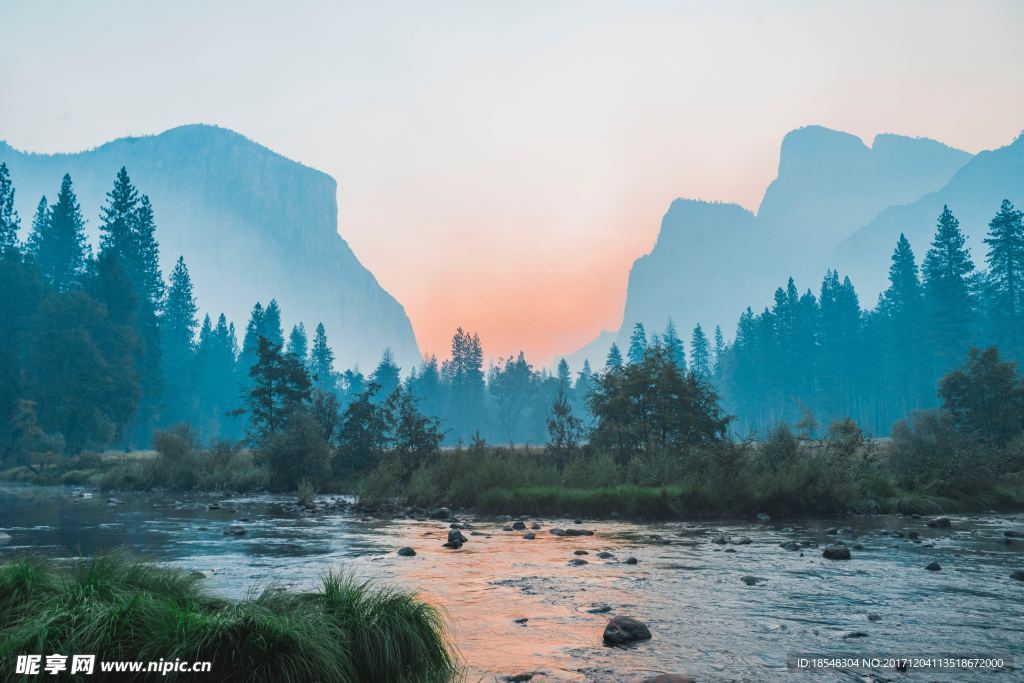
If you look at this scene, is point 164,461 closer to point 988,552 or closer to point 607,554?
point 607,554

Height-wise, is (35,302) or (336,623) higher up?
(35,302)

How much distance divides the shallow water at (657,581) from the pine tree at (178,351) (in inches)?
2613

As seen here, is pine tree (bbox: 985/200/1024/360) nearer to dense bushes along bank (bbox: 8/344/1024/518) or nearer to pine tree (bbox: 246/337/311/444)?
dense bushes along bank (bbox: 8/344/1024/518)

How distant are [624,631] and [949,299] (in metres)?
77.1

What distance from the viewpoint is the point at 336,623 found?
620 cm

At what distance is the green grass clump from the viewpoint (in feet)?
16.8

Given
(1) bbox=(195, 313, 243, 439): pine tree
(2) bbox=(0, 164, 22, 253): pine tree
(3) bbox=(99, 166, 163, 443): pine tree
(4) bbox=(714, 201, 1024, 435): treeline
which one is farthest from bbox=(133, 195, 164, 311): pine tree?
(4) bbox=(714, 201, 1024, 435): treeline

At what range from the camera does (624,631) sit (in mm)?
8352

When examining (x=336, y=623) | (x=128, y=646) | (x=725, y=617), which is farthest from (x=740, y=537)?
(x=128, y=646)

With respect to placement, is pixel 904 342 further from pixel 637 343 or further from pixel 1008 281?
pixel 637 343

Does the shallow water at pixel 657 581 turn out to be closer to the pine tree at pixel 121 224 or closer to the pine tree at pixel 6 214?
the pine tree at pixel 121 224

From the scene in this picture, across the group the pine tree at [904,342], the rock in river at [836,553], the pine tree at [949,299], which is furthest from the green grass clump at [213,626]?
the pine tree at [904,342]

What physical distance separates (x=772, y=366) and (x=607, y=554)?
282 feet

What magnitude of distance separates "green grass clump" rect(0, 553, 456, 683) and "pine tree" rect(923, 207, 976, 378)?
77.4 m
